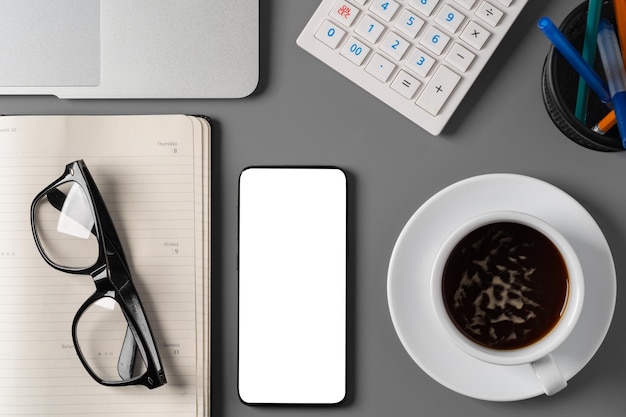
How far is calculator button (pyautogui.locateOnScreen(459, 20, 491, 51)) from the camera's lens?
56cm

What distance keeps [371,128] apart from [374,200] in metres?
0.07

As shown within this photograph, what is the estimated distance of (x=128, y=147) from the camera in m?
0.59

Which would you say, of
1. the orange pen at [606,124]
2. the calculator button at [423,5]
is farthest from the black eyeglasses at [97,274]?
the orange pen at [606,124]

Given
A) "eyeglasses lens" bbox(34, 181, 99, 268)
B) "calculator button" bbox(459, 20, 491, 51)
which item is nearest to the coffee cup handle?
"calculator button" bbox(459, 20, 491, 51)

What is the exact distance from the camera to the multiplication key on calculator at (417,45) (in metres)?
0.56

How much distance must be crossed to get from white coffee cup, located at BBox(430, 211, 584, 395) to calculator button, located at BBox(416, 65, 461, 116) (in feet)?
0.42

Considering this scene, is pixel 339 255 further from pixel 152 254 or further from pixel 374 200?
pixel 152 254

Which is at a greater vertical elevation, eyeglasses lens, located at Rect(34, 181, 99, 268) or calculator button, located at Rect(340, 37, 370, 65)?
calculator button, located at Rect(340, 37, 370, 65)

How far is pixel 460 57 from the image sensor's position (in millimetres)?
562

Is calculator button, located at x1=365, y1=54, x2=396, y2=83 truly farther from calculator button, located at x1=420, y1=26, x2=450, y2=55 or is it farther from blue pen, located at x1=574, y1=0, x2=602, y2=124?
blue pen, located at x1=574, y1=0, x2=602, y2=124

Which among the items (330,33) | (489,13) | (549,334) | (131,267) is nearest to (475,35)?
(489,13)

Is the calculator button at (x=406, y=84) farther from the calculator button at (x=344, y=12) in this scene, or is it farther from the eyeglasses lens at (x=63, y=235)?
the eyeglasses lens at (x=63, y=235)

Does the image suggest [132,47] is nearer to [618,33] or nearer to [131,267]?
[131,267]

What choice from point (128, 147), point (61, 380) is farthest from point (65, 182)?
point (61, 380)
